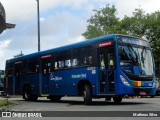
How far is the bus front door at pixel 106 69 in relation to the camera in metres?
18.4

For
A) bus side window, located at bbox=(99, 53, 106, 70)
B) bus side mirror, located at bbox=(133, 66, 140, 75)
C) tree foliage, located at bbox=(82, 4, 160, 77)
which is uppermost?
tree foliage, located at bbox=(82, 4, 160, 77)

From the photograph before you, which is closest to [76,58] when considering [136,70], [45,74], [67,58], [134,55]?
[67,58]

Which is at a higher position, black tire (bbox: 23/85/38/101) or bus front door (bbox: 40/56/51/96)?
bus front door (bbox: 40/56/51/96)

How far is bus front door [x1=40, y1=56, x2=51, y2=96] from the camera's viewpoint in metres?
23.4

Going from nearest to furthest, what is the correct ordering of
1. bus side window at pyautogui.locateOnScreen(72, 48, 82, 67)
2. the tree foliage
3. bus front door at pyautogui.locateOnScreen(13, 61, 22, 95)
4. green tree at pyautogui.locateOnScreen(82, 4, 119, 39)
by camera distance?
bus side window at pyautogui.locateOnScreen(72, 48, 82, 67)
bus front door at pyautogui.locateOnScreen(13, 61, 22, 95)
the tree foliage
green tree at pyautogui.locateOnScreen(82, 4, 119, 39)

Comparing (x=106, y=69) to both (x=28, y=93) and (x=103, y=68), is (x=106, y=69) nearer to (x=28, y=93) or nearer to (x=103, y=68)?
(x=103, y=68)

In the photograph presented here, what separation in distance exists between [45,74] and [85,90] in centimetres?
477

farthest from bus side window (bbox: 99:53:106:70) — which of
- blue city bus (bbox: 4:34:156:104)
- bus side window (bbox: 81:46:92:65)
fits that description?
bus side window (bbox: 81:46:92:65)

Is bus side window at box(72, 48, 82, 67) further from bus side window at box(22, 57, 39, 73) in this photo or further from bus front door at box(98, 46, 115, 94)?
bus side window at box(22, 57, 39, 73)

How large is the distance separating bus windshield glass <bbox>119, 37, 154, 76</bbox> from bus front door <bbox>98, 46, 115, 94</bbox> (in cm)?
46

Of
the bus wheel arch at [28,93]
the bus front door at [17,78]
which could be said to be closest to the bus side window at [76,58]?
the bus wheel arch at [28,93]

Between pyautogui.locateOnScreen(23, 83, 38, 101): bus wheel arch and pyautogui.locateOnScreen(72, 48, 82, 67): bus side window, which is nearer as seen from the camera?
pyautogui.locateOnScreen(72, 48, 82, 67): bus side window

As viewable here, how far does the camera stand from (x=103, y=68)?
61.4 feet

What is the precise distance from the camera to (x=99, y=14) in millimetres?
66562
